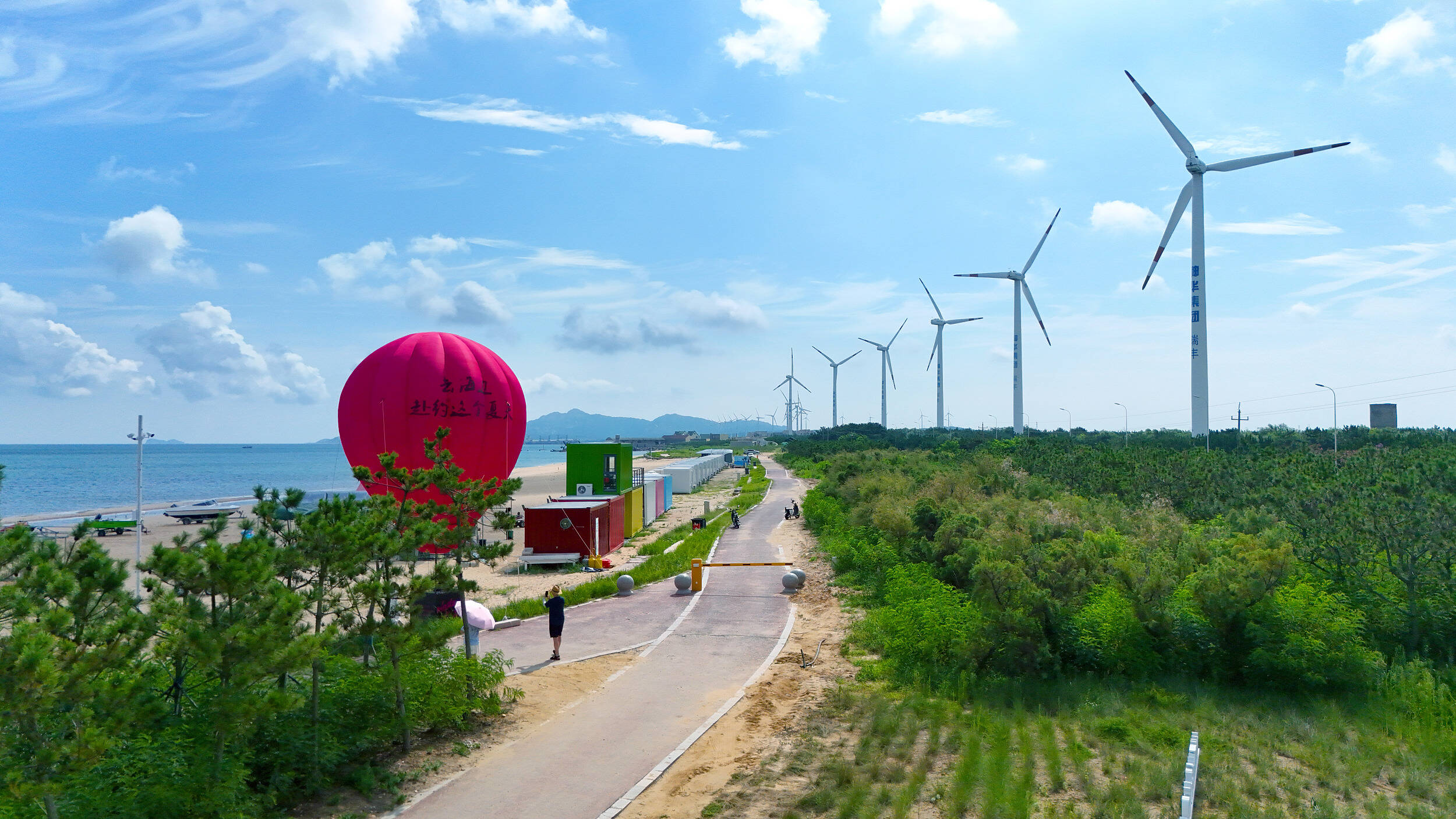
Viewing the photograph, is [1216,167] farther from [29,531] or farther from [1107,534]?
[29,531]

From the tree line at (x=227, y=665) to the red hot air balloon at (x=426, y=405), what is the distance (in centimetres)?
1551

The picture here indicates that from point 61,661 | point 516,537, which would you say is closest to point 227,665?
point 61,661

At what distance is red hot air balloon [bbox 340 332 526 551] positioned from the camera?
28.6 m

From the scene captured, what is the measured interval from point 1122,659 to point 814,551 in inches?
795

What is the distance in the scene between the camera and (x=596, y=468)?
1644 inches

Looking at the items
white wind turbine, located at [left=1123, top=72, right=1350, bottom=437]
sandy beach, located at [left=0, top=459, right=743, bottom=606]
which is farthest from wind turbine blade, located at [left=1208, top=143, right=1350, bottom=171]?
sandy beach, located at [left=0, top=459, right=743, bottom=606]

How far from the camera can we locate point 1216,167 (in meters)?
53.2

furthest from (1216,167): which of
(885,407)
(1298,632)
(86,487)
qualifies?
(86,487)

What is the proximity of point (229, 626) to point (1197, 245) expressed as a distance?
204 feet

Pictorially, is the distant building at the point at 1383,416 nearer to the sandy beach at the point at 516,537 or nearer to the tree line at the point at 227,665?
the sandy beach at the point at 516,537

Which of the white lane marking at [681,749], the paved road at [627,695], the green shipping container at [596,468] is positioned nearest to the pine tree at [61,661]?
the paved road at [627,695]

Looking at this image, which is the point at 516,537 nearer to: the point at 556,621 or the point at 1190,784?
the point at 556,621

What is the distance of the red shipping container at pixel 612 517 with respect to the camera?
120 feet

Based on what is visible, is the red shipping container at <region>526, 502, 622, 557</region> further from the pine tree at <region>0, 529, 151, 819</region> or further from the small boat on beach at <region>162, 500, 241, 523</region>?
the small boat on beach at <region>162, 500, 241, 523</region>
